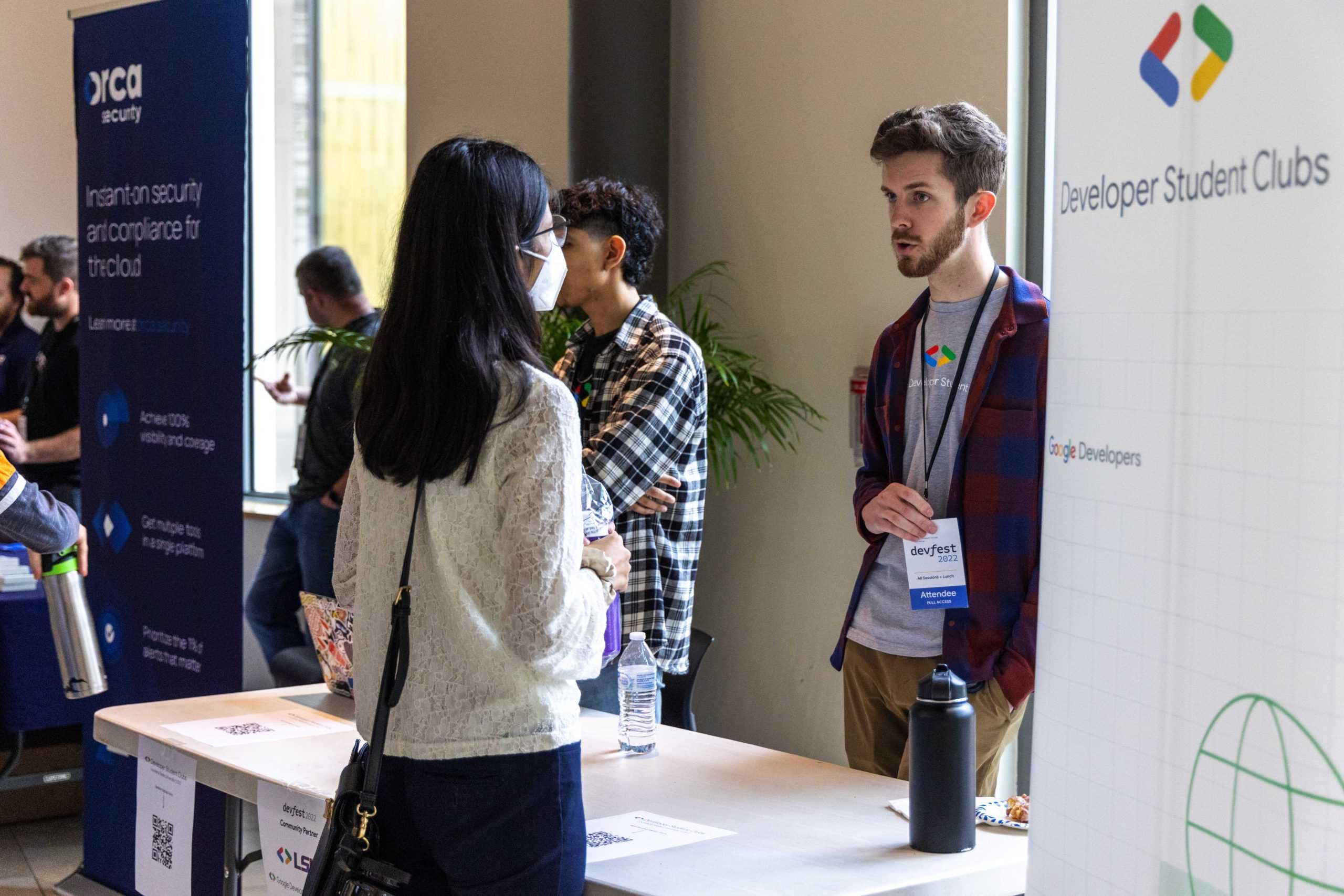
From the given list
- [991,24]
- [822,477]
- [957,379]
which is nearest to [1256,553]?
[957,379]

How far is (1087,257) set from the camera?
126 cm

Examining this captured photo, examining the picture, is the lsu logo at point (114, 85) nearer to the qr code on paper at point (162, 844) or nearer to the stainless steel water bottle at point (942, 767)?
the qr code on paper at point (162, 844)

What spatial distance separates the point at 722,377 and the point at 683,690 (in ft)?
3.28

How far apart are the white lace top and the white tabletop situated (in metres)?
0.27

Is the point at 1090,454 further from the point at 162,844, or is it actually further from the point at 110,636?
the point at 110,636

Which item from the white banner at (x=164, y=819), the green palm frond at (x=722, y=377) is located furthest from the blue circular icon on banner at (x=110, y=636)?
the white banner at (x=164, y=819)

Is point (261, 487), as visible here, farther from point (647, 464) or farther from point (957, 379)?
point (957, 379)

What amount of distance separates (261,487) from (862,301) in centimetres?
417

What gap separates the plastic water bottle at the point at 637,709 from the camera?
2.29 metres

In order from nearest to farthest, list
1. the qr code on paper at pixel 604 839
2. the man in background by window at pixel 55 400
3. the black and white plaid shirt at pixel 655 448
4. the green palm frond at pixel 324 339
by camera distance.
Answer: the qr code on paper at pixel 604 839 → the black and white plaid shirt at pixel 655 448 → the green palm frond at pixel 324 339 → the man in background by window at pixel 55 400

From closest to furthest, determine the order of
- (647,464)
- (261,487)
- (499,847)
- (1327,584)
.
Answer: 1. (1327,584)
2. (499,847)
3. (647,464)
4. (261,487)

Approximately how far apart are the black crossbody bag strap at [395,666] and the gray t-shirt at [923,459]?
105 cm

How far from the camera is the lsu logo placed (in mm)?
3736

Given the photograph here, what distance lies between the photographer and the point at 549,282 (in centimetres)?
194
